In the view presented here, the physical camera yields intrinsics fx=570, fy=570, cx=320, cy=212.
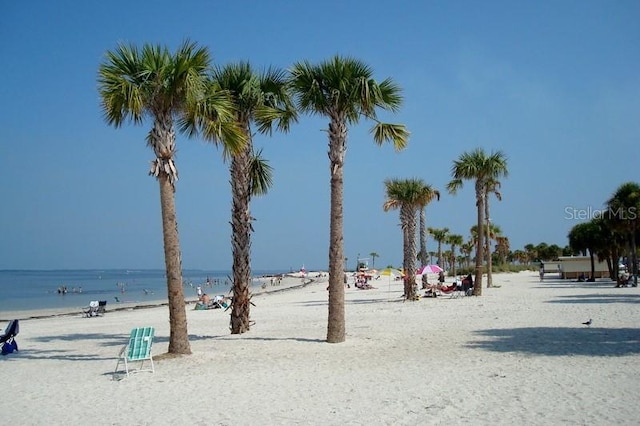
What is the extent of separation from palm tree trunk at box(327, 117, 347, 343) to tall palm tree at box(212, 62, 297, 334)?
6.11 feet

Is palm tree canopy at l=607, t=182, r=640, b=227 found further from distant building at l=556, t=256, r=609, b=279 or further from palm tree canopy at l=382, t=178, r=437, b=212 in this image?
distant building at l=556, t=256, r=609, b=279

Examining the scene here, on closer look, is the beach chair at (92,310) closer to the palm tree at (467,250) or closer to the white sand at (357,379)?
the white sand at (357,379)

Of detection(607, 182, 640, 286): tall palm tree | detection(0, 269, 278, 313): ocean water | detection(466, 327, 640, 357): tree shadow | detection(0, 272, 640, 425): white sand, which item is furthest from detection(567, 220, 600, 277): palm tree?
detection(466, 327, 640, 357): tree shadow

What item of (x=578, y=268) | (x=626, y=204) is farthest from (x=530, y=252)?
(x=626, y=204)

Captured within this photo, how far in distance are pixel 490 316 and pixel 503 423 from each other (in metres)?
12.8

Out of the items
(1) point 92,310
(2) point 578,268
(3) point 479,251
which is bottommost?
(1) point 92,310

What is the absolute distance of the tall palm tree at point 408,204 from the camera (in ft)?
95.5

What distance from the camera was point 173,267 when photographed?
1220 cm

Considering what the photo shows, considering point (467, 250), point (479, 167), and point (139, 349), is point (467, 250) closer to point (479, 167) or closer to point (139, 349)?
point (479, 167)

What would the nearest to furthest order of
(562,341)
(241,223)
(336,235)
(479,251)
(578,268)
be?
(562,341)
(336,235)
(241,223)
(479,251)
(578,268)

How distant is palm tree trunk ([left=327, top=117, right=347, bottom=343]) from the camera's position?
13633mm

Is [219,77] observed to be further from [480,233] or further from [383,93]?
[480,233]

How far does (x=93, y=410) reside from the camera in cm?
795

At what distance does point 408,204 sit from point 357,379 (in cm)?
2154
